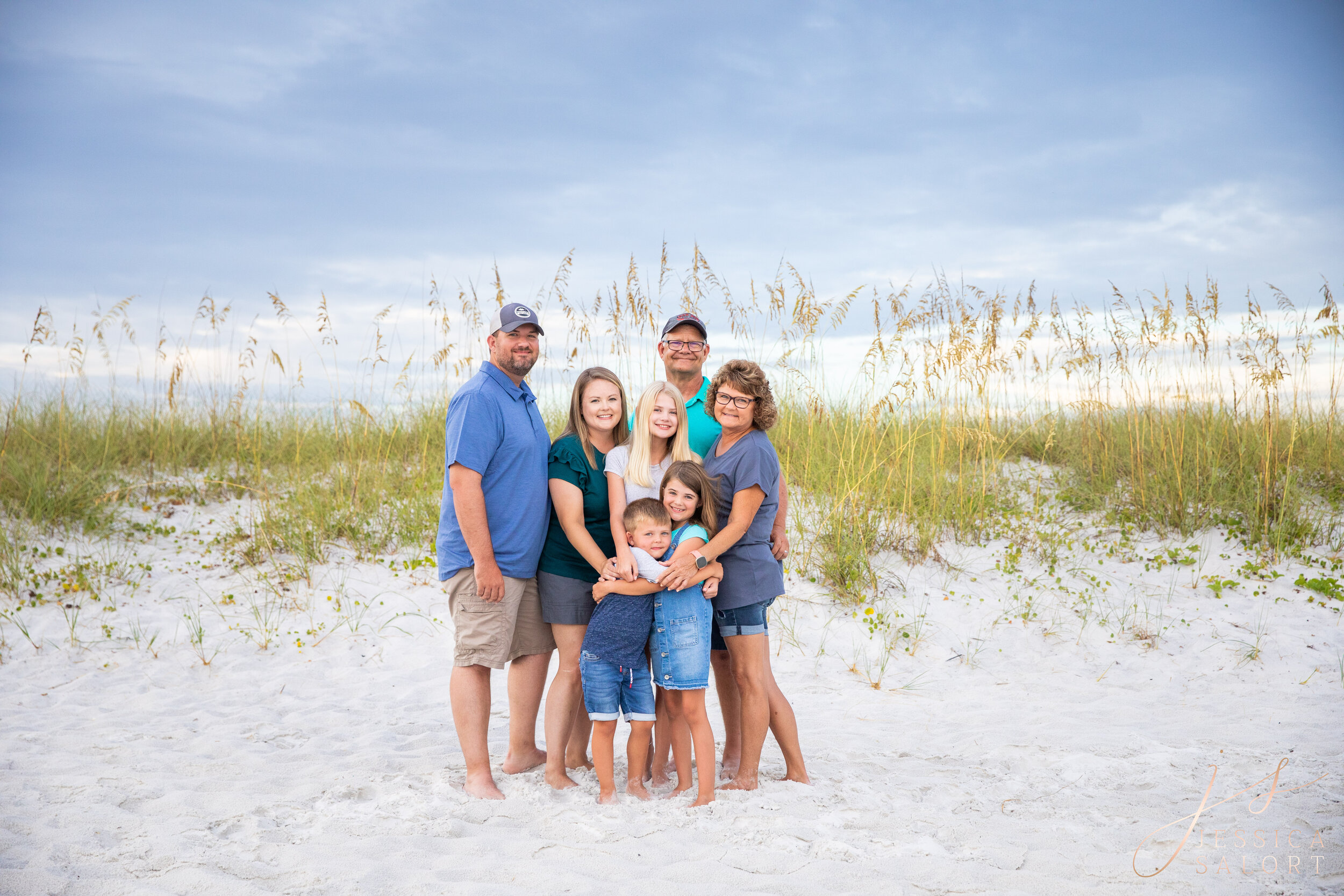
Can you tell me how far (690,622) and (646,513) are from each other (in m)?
0.50

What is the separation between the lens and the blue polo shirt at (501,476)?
340cm

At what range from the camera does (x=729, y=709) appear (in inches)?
148

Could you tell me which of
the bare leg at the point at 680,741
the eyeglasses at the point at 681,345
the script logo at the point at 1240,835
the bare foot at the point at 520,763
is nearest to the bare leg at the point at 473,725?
the bare foot at the point at 520,763

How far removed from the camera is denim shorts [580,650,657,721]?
10.8ft

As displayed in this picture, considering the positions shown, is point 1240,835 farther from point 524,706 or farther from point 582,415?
point 582,415

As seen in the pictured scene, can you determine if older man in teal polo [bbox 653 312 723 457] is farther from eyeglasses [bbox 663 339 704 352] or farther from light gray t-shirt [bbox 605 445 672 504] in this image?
light gray t-shirt [bbox 605 445 672 504]

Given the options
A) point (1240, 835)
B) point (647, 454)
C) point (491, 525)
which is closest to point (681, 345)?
point (647, 454)

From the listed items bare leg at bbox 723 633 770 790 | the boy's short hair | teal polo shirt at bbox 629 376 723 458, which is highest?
teal polo shirt at bbox 629 376 723 458

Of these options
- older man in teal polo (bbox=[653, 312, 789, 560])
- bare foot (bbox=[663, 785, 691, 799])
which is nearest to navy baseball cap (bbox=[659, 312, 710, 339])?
older man in teal polo (bbox=[653, 312, 789, 560])

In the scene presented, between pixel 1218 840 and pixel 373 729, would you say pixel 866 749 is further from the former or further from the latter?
pixel 373 729

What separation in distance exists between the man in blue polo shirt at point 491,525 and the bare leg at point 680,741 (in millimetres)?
738

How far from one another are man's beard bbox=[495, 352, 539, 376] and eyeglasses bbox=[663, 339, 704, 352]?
2.07ft

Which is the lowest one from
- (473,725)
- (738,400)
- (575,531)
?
(473,725)

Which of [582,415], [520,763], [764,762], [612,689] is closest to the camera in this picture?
[612,689]
